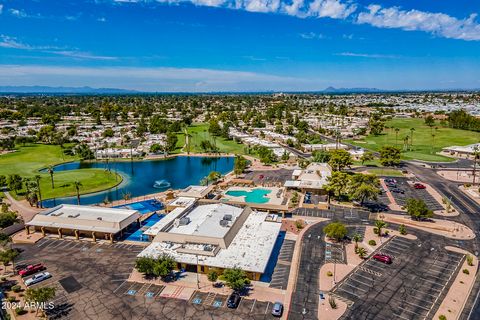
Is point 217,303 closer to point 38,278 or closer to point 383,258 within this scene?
point 38,278

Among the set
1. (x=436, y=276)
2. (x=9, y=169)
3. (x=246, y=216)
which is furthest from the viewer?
(x=9, y=169)

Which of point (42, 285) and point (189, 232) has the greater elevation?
point (189, 232)

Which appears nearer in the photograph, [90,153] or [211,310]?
[211,310]

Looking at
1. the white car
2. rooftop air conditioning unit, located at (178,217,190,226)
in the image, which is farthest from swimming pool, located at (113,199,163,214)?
the white car

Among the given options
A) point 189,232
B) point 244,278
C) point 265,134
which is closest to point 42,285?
point 189,232

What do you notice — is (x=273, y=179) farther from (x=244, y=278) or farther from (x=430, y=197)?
(x=244, y=278)

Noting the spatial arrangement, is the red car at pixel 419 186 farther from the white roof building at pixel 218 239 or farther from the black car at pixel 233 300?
the black car at pixel 233 300

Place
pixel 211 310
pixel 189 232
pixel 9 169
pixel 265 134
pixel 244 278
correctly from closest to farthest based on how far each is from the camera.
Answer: pixel 211 310 → pixel 244 278 → pixel 189 232 → pixel 9 169 → pixel 265 134
